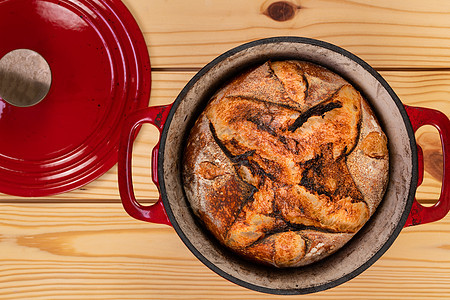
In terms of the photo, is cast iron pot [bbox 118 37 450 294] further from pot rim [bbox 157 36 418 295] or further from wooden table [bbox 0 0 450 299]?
wooden table [bbox 0 0 450 299]

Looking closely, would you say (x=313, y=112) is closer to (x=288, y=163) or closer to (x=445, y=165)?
(x=288, y=163)

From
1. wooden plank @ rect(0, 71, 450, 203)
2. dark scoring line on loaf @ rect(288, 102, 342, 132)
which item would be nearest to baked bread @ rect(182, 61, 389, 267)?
dark scoring line on loaf @ rect(288, 102, 342, 132)

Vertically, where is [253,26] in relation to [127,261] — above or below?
above

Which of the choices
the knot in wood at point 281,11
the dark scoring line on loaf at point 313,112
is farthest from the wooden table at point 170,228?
the dark scoring line on loaf at point 313,112

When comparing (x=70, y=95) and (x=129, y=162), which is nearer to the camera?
(x=129, y=162)

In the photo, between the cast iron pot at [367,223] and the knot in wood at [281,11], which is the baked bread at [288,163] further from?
the knot in wood at [281,11]

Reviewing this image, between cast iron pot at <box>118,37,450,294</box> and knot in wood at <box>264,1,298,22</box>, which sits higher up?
knot in wood at <box>264,1,298,22</box>

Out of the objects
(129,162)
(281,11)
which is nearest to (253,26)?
(281,11)
